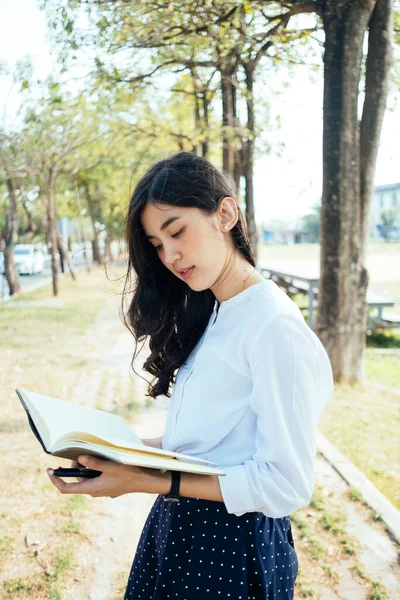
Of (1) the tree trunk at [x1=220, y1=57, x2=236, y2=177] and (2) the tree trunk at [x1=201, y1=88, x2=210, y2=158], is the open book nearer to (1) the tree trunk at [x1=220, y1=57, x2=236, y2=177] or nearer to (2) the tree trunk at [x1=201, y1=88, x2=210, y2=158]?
(1) the tree trunk at [x1=220, y1=57, x2=236, y2=177]

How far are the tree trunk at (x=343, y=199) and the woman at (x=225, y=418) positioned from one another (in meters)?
4.86

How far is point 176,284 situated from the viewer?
6.38ft

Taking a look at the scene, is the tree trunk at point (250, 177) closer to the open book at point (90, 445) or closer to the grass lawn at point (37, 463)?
the grass lawn at point (37, 463)

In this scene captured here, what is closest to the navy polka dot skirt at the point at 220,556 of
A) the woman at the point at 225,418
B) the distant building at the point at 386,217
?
the woman at the point at 225,418

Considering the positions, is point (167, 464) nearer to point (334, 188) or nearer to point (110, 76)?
point (334, 188)

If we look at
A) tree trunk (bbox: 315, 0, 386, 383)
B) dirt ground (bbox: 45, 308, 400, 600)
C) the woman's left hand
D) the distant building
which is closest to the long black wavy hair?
the woman's left hand

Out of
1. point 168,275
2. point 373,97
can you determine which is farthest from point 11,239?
point 168,275

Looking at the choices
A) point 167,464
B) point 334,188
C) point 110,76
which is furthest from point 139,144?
point 167,464

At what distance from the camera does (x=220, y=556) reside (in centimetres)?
149

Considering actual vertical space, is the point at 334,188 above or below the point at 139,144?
below

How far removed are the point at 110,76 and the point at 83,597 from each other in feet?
20.7

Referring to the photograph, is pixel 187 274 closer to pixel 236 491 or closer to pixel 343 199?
pixel 236 491

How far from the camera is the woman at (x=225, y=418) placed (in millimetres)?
1334

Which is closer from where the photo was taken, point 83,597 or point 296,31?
point 83,597
